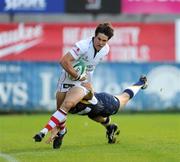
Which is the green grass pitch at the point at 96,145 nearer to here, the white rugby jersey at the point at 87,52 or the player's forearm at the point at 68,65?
the player's forearm at the point at 68,65

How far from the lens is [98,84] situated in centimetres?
2509

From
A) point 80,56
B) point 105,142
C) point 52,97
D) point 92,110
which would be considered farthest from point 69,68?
point 52,97

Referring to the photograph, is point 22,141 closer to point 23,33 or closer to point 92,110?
point 92,110

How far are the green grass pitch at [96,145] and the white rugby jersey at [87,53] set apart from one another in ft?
4.04

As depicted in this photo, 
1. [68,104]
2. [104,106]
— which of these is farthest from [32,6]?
[68,104]

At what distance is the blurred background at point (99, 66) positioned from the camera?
25.0 meters

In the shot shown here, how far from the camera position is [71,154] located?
36.9 ft

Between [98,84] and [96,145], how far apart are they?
40.7ft

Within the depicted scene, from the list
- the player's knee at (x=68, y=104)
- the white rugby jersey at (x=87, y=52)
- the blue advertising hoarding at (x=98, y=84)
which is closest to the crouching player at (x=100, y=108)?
the white rugby jersey at (x=87, y=52)

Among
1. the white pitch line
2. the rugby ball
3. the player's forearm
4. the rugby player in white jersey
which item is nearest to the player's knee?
the rugby player in white jersey

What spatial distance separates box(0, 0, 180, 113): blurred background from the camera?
25.0 m

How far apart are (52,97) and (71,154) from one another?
13.7m

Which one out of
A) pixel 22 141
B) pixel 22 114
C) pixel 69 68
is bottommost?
pixel 22 114

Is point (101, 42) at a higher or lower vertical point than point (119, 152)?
higher
